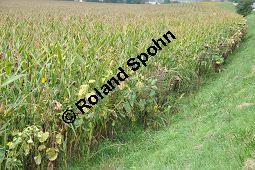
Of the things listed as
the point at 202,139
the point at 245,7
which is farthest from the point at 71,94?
the point at 245,7

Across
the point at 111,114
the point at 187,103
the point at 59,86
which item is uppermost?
the point at 59,86

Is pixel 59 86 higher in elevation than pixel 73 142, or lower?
higher

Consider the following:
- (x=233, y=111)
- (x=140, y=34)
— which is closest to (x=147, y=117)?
(x=233, y=111)

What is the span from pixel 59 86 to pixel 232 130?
1907 mm

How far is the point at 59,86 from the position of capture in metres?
4.12

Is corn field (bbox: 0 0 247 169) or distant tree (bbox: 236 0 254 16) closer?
corn field (bbox: 0 0 247 169)

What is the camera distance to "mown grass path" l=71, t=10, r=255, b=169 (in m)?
3.71

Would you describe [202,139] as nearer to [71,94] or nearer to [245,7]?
[71,94]

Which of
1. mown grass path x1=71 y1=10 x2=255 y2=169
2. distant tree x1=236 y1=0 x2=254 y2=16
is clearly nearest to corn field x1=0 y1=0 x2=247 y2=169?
mown grass path x1=71 y1=10 x2=255 y2=169

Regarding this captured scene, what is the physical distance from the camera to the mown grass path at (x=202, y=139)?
3.71m

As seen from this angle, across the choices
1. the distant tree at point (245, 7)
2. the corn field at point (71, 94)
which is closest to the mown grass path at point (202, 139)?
the corn field at point (71, 94)

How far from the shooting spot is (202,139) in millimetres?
4359

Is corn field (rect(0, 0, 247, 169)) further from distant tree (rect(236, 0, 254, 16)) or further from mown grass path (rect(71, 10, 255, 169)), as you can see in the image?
distant tree (rect(236, 0, 254, 16))

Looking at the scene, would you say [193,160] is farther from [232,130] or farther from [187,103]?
[187,103]
